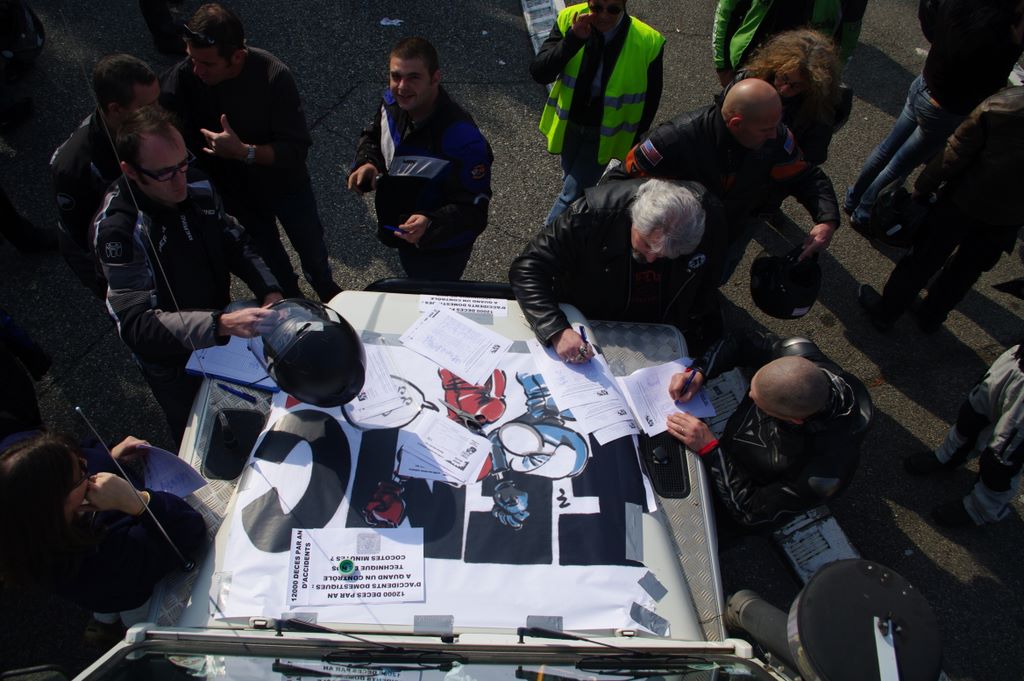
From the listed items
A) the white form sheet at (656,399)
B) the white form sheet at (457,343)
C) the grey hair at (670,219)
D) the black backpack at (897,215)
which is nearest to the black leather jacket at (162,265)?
the white form sheet at (457,343)

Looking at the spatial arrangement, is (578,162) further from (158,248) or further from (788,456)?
(158,248)

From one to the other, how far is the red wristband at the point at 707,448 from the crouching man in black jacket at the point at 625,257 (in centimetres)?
56

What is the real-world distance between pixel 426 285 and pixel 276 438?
0.99 metres

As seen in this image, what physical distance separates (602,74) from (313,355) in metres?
2.37

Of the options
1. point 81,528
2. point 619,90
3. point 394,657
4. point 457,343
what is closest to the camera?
point 394,657

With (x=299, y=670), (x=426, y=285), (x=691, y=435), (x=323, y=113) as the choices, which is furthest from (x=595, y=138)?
(x=299, y=670)

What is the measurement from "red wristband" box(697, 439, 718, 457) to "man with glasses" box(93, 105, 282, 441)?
1557 millimetres

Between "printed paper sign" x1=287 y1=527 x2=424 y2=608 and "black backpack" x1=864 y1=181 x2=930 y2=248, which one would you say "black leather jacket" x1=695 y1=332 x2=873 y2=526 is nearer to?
"printed paper sign" x1=287 y1=527 x2=424 y2=608

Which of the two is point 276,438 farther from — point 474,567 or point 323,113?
point 323,113

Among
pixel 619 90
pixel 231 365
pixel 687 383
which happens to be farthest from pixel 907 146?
pixel 231 365

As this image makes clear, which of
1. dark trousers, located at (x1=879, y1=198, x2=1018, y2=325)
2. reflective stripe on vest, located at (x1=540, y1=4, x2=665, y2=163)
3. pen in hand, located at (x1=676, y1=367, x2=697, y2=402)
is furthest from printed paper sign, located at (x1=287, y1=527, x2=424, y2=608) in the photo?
dark trousers, located at (x1=879, y1=198, x2=1018, y2=325)

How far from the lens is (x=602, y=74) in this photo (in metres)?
3.48

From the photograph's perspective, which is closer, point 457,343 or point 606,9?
point 457,343

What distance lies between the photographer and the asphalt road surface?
3.22 meters
